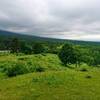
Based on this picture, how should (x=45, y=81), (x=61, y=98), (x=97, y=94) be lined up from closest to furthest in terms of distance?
(x=61, y=98) < (x=97, y=94) < (x=45, y=81)

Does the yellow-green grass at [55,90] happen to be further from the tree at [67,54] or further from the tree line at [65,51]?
the tree line at [65,51]

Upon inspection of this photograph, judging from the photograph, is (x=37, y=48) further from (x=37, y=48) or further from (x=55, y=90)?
(x=55, y=90)

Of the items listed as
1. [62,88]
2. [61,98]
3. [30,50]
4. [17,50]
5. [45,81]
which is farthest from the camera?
[17,50]

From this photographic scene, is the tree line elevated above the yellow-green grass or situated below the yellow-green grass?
below

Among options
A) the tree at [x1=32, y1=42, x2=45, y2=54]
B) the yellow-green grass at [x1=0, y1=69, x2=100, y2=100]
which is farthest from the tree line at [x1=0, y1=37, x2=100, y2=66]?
the yellow-green grass at [x1=0, y1=69, x2=100, y2=100]

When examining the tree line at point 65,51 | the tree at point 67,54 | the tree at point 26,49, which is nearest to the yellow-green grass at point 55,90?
the tree at point 67,54

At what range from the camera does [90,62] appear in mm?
173250

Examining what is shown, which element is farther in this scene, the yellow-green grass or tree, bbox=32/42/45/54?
tree, bbox=32/42/45/54

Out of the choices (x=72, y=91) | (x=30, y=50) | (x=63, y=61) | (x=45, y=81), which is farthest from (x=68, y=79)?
(x=30, y=50)


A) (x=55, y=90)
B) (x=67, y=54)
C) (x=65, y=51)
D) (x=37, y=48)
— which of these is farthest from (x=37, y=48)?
(x=55, y=90)

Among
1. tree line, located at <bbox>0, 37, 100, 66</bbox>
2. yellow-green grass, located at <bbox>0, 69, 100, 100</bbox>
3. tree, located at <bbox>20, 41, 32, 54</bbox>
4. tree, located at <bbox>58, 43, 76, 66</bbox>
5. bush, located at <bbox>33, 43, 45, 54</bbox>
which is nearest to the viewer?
yellow-green grass, located at <bbox>0, 69, 100, 100</bbox>

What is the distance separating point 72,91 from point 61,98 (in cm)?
507

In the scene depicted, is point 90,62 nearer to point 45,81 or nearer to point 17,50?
point 17,50

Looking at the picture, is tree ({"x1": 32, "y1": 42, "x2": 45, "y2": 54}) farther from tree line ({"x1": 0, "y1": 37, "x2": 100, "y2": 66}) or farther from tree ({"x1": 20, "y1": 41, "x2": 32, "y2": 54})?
tree ({"x1": 20, "y1": 41, "x2": 32, "y2": 54})
